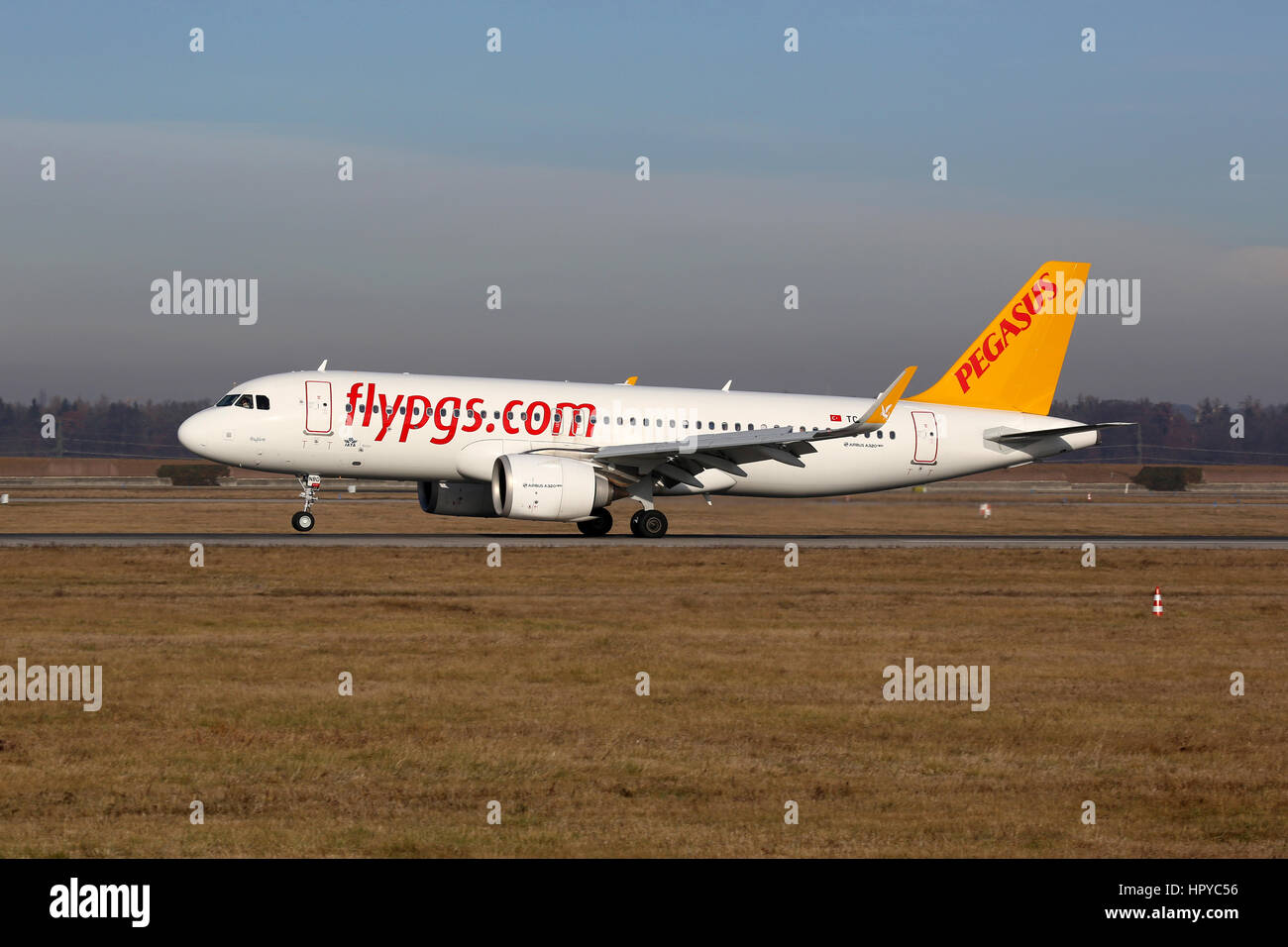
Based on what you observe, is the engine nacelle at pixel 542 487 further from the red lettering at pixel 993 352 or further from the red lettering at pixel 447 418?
the red lettering at pixel 993 352

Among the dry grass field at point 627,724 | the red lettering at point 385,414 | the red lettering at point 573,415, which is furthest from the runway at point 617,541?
the dry grass field at point 627,724

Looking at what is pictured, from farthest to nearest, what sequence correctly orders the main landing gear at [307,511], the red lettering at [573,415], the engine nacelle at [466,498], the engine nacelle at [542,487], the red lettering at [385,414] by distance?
the engine nacelle at [466,498] < the red lettering at [573,415] < the main landing gear at [307,511] < the red lettering at [385,414] < the engine nacelle at [542,487]

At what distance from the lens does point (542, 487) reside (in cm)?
3450

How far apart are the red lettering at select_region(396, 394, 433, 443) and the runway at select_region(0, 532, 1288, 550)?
2.91 meters

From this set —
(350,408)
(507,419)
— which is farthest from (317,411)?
(507,419)

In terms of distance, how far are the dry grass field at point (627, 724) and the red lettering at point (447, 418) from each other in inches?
405

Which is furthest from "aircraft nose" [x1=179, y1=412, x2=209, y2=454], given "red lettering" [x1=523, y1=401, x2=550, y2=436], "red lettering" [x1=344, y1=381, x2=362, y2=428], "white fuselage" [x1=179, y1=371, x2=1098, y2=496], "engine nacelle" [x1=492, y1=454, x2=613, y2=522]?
"red lettering" [x1=523, y1=401, x2=550, y2=436]

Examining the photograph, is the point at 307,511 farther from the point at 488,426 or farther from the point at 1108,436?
the point at 1108,436

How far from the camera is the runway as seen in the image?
33938mm

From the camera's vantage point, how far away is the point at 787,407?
40.9 metres

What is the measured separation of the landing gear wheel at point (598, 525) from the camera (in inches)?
1528

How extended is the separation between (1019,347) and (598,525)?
15.6m

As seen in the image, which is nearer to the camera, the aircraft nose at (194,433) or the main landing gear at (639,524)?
the aircraft nose at (194,433)

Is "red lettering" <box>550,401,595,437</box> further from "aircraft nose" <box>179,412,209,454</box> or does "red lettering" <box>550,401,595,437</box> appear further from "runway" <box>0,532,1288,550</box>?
"aircraft nose" <box>179,412,209,454</box>
